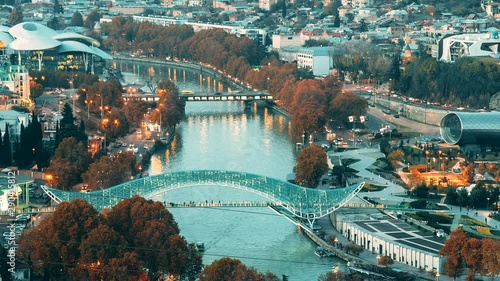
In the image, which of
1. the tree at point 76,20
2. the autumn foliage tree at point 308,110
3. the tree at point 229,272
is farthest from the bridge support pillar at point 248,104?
the tree at point 76,20

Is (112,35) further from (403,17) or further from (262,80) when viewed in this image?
(262,80)

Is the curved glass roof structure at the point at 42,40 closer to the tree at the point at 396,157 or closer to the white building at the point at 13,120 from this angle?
the white building at the point at 13,120

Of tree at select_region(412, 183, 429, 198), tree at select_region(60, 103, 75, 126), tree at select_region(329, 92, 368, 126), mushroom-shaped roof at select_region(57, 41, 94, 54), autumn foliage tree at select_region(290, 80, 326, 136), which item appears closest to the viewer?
tree at select_region(412, 183, 429, 198)

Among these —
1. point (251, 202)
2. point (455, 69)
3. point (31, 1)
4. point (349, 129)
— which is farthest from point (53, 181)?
point (31, 1)

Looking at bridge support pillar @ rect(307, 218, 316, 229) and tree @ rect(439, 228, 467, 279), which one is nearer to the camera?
tree @ rect(439, 228, 467, 279)

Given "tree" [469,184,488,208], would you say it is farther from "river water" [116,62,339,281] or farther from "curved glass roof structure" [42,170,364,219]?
"river water" [116,62,339,281]

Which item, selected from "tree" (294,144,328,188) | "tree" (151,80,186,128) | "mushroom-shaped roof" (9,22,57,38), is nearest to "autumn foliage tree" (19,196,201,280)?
"tree" (294,144,328,188)

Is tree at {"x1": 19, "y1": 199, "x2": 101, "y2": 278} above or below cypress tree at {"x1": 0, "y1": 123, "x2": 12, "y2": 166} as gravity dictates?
above
